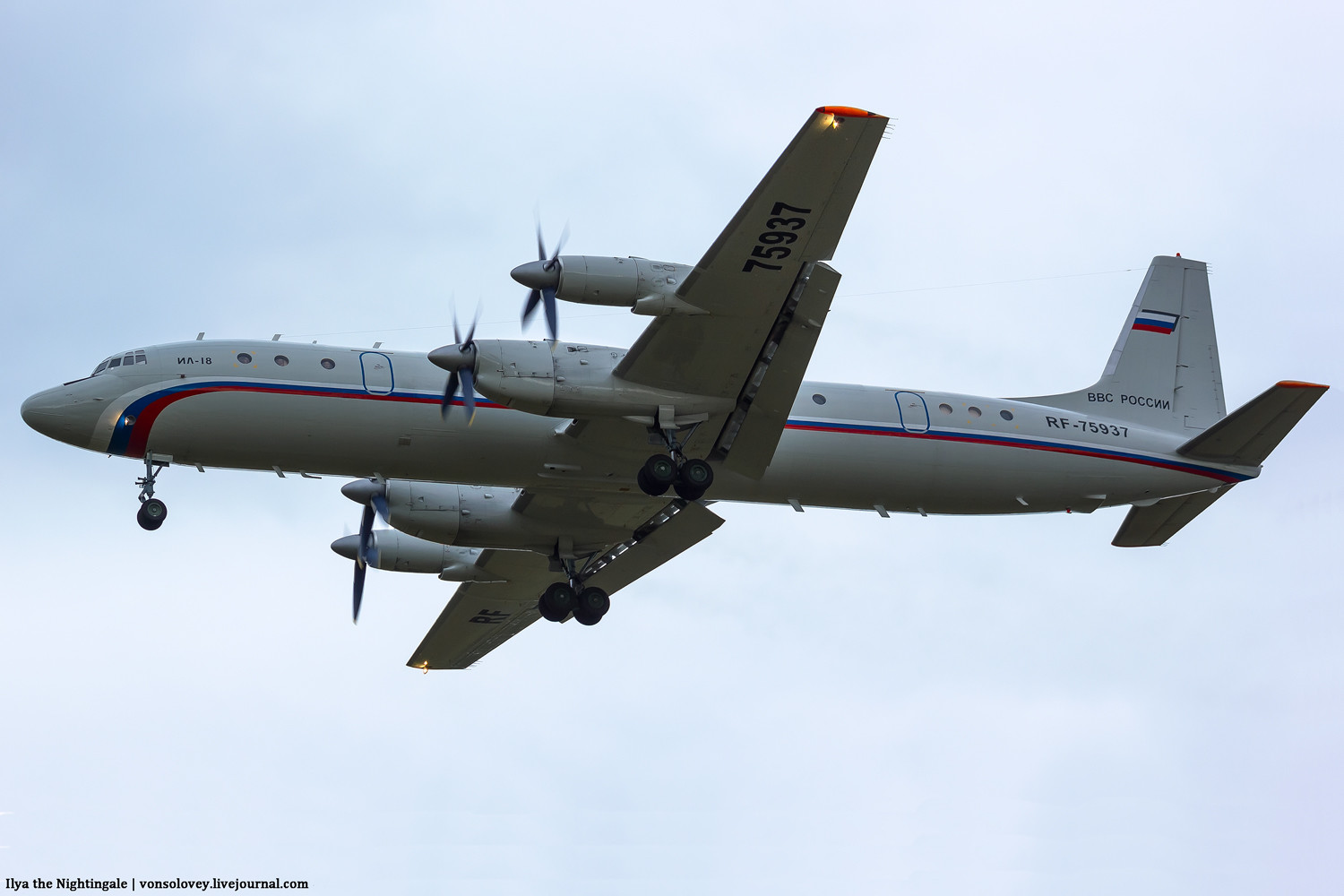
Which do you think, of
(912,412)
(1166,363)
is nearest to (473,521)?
(912,412)

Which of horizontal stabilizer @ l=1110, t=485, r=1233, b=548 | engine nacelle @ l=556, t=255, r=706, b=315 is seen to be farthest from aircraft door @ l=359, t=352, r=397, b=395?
horizontal stabilizer @ l=1110, t=485, r=1233, b=548

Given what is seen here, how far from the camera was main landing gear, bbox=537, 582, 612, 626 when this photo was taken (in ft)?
86.6

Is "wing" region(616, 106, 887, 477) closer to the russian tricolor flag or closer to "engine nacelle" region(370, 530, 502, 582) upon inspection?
"engine nacelle" region(370, 530, 502, 582)

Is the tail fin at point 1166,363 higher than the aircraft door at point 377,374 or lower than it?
higher

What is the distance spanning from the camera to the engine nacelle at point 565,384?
2050 centimetres

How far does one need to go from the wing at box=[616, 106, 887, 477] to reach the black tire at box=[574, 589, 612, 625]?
503cm

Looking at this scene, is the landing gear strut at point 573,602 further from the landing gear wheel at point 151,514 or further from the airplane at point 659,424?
the landing gear wheel at point 151,514

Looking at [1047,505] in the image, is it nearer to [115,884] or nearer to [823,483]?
[823,483]

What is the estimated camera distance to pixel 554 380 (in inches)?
814

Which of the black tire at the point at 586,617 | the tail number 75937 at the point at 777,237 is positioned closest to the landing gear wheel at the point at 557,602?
the black tire at the point at 586,617

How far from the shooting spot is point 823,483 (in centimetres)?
2375

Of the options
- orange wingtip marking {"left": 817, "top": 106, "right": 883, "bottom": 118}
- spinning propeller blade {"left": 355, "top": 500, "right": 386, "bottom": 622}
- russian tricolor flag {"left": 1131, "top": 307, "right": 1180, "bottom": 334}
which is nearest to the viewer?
orange wingtip marking {"left": 817, "top": 106, "right": 883, "bottom": 118}

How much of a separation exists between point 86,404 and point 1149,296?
65.8ft

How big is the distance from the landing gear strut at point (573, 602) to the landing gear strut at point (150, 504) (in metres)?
7.31
